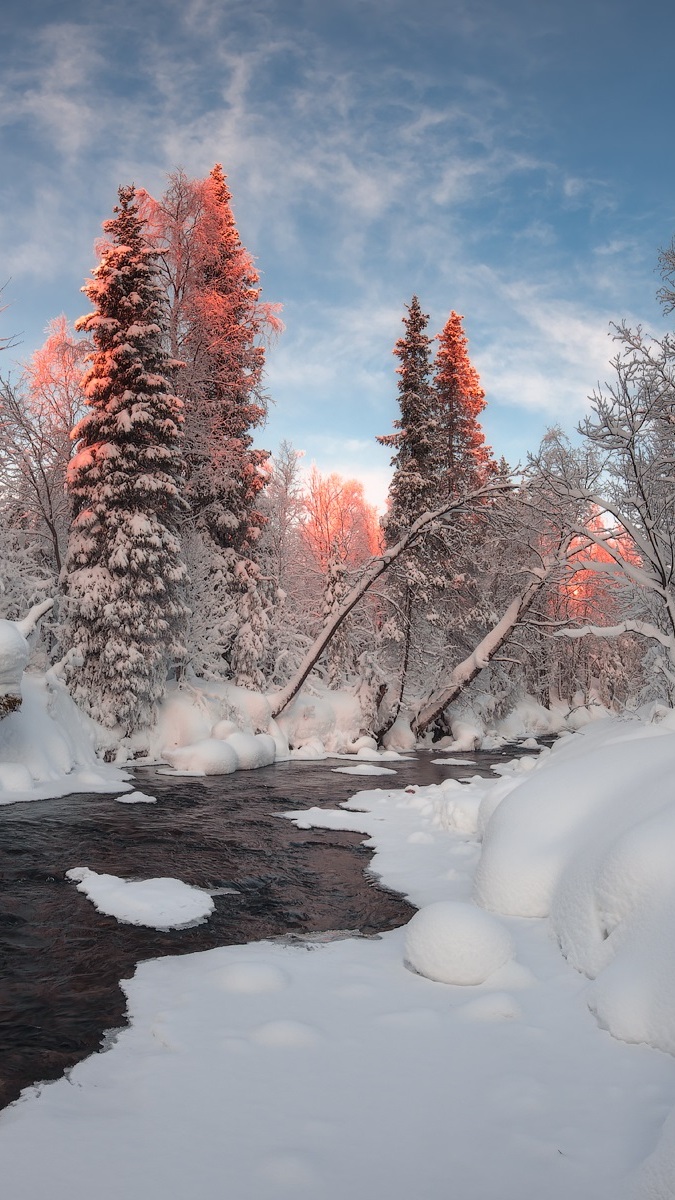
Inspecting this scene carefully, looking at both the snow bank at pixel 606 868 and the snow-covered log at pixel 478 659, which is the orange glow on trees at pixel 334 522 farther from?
the snow bank at pixel 606 868

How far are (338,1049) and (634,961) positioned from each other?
5.37 ft

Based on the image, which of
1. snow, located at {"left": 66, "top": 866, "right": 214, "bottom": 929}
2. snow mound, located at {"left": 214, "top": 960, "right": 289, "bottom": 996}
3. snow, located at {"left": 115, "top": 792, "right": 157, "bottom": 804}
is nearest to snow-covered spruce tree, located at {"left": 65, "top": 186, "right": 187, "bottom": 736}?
snow, located at {"left": 115, "top": 792, "right": 157, "bottom": 804}

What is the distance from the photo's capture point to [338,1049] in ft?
11.7

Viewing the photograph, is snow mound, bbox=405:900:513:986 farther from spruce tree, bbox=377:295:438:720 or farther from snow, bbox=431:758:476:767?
spruce tree, bbox=377:295:438:720

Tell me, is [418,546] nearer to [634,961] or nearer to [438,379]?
[438,379]

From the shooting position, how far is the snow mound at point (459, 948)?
4.37m

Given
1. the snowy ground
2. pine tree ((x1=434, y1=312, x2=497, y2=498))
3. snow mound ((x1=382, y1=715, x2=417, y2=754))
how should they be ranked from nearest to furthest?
the snowy ground < snow mound ((x1=382, y1=715, x2=417, y2=754)) < pine tree ((x1=434, y1=312, x2=497, y2=498))

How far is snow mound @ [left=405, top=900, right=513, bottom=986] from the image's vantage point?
14.3 ft

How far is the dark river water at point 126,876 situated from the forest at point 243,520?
509 centimetres

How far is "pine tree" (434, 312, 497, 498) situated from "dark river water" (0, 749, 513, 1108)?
1707 centimetres

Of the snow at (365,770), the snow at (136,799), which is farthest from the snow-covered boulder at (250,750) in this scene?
the snow at (136,799)

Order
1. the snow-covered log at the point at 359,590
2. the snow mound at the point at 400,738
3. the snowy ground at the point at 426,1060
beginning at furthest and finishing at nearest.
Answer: the snow mound at the point at 400,738, the snow-covered log at the point at 359,590, the snowy ground at the point at 426,1060

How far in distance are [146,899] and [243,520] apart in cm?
1674

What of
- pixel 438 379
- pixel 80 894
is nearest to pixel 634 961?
pixel 80 894
